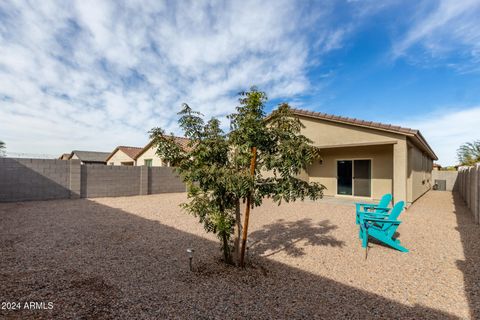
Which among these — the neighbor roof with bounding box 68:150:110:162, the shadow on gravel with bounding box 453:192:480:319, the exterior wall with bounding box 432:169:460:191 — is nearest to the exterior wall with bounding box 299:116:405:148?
the shadow on gravel with bounding box 453:192:480:319

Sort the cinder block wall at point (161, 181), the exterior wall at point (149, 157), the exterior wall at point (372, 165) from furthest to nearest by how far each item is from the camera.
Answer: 1. the exterior wall at point (149, 157)
2. the cinder block wall at point (161, 181)
3. the exterior wall at point (372, 165)

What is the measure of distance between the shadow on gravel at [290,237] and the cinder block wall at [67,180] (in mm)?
4295

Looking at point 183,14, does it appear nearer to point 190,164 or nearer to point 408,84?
point 190,164

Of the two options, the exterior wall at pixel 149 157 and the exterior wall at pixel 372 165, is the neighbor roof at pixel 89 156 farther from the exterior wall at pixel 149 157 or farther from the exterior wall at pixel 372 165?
the exterior wall at pixel 372 165

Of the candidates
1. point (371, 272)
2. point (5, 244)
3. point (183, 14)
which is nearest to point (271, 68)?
point (183, 14)

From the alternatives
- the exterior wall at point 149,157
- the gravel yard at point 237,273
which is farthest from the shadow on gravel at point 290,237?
the exterior wall at point 149,157

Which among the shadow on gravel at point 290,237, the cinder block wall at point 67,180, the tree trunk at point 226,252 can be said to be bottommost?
the shadow on gravel at point 290,237

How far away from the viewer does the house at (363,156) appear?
961 centimetres

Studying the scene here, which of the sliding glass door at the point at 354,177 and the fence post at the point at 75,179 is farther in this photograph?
the fence post at the point at 75,179

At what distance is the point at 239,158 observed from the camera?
A: 3.86m

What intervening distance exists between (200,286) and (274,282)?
1.17 m

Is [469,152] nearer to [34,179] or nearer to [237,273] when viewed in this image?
[237,273]

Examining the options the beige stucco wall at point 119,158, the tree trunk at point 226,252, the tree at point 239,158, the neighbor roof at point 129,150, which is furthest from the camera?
the beige stucco wall at point 119,158

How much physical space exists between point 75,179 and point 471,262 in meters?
15.5
